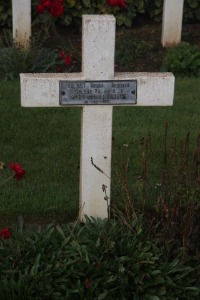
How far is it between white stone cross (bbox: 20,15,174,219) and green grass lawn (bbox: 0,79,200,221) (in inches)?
20.3

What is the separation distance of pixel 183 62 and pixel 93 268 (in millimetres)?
4240

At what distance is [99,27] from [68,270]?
1.32 meters

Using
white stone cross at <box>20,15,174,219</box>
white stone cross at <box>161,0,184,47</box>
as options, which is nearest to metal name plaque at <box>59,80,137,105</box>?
white stone cross at <box>20,15,174,219</box>

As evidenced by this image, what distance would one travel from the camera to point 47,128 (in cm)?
715

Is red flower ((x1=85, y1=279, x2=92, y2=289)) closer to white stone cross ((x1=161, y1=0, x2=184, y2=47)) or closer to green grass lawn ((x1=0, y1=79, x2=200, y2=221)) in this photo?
green grass lawn ((x1=0, y1=79, x2=200, y2=221))

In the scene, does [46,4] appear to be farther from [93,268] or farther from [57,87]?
[93,268]

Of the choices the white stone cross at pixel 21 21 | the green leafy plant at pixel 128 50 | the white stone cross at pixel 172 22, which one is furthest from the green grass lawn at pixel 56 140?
the white stone cross at pixel 172 22

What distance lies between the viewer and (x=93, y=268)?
461 cm

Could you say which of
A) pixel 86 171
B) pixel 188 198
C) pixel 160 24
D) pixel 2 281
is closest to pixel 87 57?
pixel 86 171

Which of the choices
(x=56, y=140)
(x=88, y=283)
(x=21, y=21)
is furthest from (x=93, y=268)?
(x=21, y=21)

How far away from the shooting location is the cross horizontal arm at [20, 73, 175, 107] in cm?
493

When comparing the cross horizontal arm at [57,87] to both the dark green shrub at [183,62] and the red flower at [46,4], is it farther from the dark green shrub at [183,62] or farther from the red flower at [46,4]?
the dark green shrub at [183,62]

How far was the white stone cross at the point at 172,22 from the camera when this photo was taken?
29.6 ft

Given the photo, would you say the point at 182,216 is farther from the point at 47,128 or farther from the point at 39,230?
the point at 47,128
